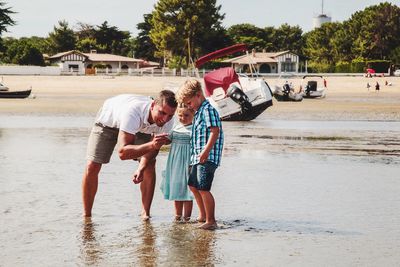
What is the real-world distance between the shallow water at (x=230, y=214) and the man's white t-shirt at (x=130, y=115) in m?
0.92

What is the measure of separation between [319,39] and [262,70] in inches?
389

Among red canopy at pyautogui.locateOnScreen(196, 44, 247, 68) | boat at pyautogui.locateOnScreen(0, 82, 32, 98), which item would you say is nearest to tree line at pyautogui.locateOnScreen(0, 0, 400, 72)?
boat at pyautogui.locateOnScreen(0, 82, 32, 98)

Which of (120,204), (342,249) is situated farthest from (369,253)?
(120,204)

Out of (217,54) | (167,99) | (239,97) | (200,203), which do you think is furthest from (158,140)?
(217,54)

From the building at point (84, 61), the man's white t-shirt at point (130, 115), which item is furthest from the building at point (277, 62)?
the man's white t-shirt at point (130, 115)

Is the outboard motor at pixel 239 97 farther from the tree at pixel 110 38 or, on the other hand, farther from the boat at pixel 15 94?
the tree at pixel 110 38

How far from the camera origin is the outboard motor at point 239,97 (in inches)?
1062

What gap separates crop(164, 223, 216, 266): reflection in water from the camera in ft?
19.7

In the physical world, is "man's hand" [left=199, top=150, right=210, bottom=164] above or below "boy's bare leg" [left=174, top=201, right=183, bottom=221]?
above

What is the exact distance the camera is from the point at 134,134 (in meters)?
7.07

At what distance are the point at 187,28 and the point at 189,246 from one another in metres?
108

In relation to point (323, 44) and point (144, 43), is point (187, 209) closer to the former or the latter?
point (323, 44)

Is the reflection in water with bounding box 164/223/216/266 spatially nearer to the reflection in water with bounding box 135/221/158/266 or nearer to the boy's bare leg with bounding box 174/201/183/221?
the reflection in water with bounding box 135/221/158/266

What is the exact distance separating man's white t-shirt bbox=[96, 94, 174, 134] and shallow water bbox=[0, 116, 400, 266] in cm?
92
